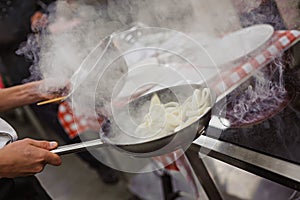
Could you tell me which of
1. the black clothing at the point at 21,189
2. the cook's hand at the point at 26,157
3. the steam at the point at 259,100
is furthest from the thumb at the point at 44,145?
the steam at the point at 259,100

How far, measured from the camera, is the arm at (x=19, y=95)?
121 cm

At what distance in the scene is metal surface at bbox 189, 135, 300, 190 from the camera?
2.70 ft

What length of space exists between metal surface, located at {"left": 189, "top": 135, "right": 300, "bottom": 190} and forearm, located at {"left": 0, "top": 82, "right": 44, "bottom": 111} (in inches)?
20.9

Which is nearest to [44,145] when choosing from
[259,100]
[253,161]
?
[253,161]

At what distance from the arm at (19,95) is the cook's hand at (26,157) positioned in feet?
1.02

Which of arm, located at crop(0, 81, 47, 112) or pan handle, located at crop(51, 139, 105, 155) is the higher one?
arm, located at crop(0, 81, 47, 112)

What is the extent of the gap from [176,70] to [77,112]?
Result: 1.08 feet

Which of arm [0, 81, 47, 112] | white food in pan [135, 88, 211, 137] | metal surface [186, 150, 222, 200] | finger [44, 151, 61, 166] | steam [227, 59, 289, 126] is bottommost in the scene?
metal surface [186, 150, 222, 200]

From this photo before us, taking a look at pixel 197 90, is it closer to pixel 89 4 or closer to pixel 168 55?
pixel 168 55

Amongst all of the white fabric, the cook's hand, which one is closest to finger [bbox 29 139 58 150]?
the cook's hand

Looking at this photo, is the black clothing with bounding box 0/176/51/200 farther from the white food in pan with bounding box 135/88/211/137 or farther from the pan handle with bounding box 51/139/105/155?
the white food in pan with bounding box 135/88/211/137

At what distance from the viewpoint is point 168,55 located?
1.34m

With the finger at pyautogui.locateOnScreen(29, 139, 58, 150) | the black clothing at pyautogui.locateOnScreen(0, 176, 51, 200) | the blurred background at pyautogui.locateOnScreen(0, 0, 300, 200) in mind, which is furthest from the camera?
the blurred background at pyautogui.locateOnScreen(0, 0, 300, 200)

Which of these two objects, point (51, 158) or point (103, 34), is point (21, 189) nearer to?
point (51, 158)
